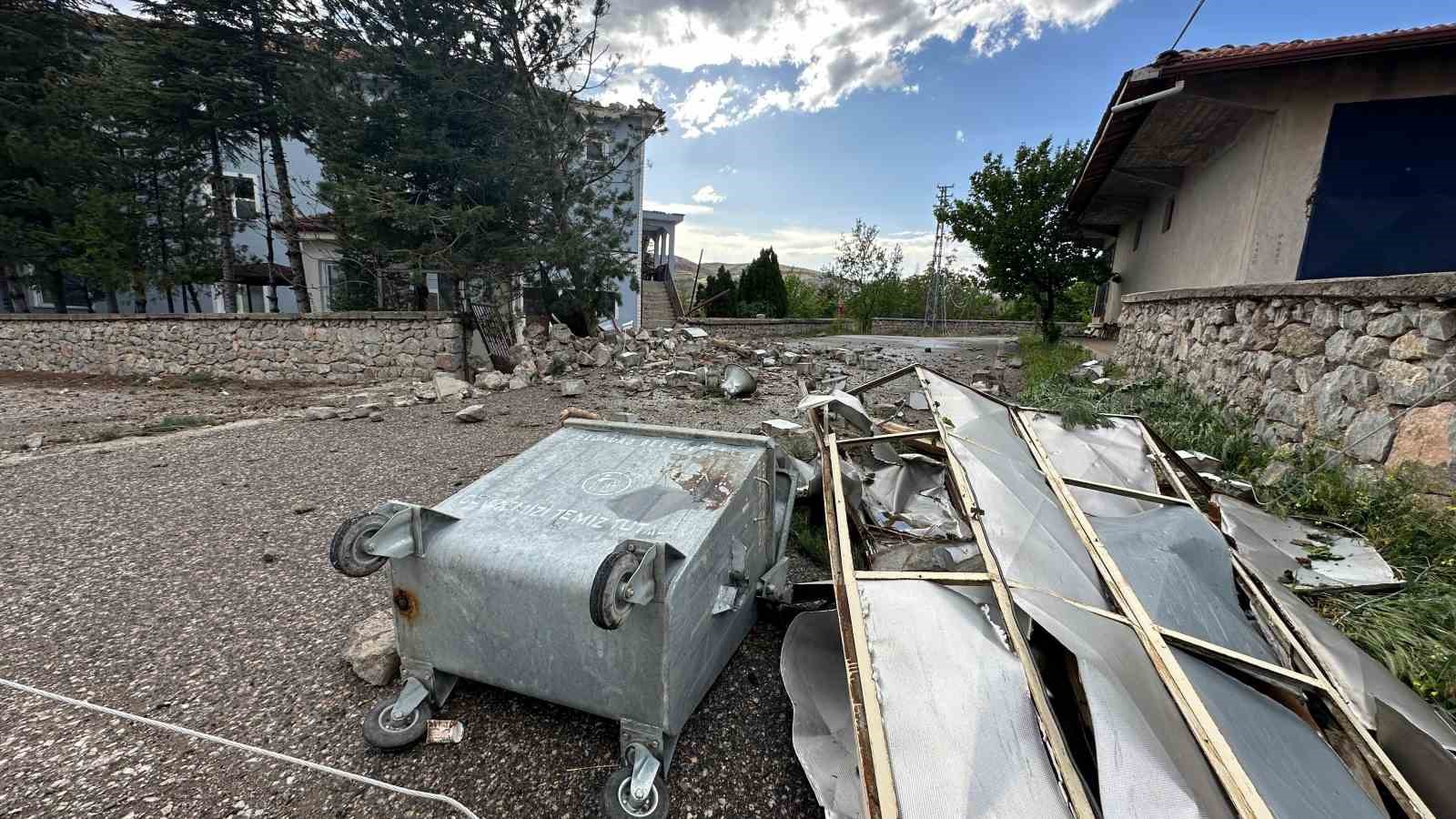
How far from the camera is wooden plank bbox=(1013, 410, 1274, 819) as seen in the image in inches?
44.9

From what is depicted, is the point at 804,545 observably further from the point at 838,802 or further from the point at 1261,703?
the point at 1261,703

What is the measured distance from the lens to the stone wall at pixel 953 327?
22.1 meters

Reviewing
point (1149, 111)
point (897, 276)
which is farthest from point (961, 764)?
point (897, 276)

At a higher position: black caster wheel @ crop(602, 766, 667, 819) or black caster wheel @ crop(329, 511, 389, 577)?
black caster wheel @ crop(329, 511, 389, 577)

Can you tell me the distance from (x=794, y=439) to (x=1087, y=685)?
3.00 meters

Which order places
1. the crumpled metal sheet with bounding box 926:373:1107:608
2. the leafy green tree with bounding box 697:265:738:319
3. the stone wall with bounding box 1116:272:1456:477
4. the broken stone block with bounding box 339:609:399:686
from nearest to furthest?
the crumpled metal sheet with bounding box 926:373:1107:608 → the broken stone block with bounding box 339:609:399:686 → the stone wall with bounding box 1116:272:1456:477 → the leafy green tree with bounding box 697:265:738:319

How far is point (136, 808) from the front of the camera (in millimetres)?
1557

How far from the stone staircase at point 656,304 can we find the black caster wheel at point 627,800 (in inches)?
602

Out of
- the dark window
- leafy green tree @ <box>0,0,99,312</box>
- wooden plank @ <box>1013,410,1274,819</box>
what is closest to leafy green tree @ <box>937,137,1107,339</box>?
the dark window

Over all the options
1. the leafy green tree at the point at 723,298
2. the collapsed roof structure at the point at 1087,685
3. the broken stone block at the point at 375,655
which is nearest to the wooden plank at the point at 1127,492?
the collapsed roof structure at the point at 1087,685

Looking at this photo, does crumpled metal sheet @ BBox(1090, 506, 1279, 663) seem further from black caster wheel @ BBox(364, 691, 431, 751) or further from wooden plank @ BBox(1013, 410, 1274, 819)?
black caster wheel @ BBox(364, 691, 431, 751)

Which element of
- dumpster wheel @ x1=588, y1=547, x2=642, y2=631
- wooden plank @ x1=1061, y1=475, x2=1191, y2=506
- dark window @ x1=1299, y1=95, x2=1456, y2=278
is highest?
dark window @ x1=1299, y1=95, x2=1456, y2=278

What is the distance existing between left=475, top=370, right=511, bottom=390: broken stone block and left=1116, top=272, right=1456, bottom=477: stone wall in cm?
839

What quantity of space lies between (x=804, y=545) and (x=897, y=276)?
24.7 m
